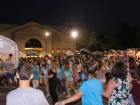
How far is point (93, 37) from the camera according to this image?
108625 millimetres

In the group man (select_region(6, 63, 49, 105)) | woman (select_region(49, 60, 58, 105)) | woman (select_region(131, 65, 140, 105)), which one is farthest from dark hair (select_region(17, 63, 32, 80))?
woman (select_region(49, 60, 58, 105))

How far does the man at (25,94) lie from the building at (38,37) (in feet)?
204

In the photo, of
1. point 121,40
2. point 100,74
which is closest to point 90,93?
point 100,74

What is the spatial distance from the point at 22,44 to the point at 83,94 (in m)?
63.0

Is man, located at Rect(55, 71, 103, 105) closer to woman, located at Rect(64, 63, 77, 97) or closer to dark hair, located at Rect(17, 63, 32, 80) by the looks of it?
dark hair, located at Rect(17, 63, 32, 80)

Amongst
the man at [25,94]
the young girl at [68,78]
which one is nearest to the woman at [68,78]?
the young girl at [68,78]

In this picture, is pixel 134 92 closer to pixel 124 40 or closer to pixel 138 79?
pixel 138 79

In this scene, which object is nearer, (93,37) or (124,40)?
(124,40)

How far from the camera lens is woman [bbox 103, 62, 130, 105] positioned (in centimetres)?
848

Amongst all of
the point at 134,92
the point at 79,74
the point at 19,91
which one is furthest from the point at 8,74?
the point at 19,91

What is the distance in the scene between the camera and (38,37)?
236ft

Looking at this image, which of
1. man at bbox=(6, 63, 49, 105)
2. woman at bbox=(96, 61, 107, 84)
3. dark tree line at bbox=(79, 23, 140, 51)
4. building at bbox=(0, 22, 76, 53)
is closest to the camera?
man at bbox=(6, 63, 49, 105)

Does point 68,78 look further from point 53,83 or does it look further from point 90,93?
point 90,93

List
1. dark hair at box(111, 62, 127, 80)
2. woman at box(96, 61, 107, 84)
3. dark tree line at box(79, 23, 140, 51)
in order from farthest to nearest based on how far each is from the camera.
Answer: dark tree line at box(79, 23, 140, 51), woman at box(96, 61, 107, 84), dark hair at box(111, 62, 127, 80)
